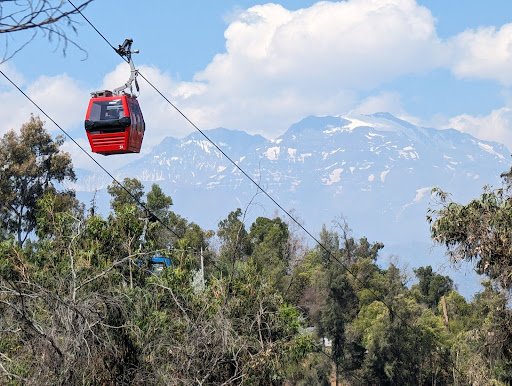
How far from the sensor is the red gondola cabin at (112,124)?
60.5ft

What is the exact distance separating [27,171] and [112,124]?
2868 cm

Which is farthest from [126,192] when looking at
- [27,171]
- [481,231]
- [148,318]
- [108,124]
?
[148,318]

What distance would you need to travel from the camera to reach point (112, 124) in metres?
18.5

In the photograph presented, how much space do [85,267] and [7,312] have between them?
2.70 meters

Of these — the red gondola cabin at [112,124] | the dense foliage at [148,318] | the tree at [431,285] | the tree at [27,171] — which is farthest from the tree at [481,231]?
the tree at [431,285]

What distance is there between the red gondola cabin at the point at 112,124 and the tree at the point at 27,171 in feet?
86.2

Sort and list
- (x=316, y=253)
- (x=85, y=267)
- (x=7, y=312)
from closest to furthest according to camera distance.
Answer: (x=7, y=312) < (x=85, y=267) < (x=316, y=253)

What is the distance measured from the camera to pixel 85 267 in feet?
35.9

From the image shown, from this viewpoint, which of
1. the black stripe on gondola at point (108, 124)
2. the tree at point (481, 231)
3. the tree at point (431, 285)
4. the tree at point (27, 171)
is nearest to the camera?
the black stripe on gondola at point (108, 124)

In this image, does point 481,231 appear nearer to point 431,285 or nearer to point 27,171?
point 27,171

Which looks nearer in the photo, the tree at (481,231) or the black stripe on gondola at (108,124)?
the black stripe on gondola at (108,124)

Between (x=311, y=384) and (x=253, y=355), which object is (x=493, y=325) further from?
(x=311, y=384)

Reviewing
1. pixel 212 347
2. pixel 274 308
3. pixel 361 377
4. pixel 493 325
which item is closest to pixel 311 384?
pixel 361 377

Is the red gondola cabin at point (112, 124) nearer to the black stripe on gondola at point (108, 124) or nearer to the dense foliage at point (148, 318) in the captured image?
the black stripe on gondola at point (108, 124)
